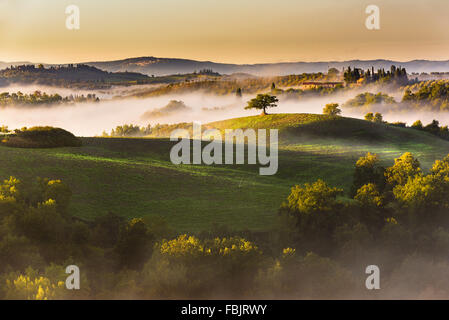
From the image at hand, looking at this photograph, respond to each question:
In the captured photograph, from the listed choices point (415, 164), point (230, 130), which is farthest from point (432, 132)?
point (415, 164)

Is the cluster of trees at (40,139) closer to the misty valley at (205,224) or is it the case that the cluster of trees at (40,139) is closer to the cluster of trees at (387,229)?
the misty valley at (205,224)

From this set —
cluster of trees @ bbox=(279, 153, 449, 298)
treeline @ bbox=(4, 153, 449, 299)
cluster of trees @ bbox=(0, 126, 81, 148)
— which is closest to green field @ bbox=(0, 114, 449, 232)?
cluster of trees @ bbox=(0, 126, 81, 148)

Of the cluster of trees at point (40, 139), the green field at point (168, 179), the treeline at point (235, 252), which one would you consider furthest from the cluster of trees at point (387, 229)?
the cluster of trees at point (40, 139)

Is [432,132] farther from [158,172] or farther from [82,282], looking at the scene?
[82,282]

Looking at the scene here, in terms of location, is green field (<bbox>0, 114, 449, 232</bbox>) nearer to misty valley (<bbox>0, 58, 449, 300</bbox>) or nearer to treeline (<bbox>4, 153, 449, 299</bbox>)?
misty valley (<bbox>0, 58, 449, 300</bbox>)

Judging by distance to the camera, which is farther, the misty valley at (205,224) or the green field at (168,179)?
the green field at (168,179)
